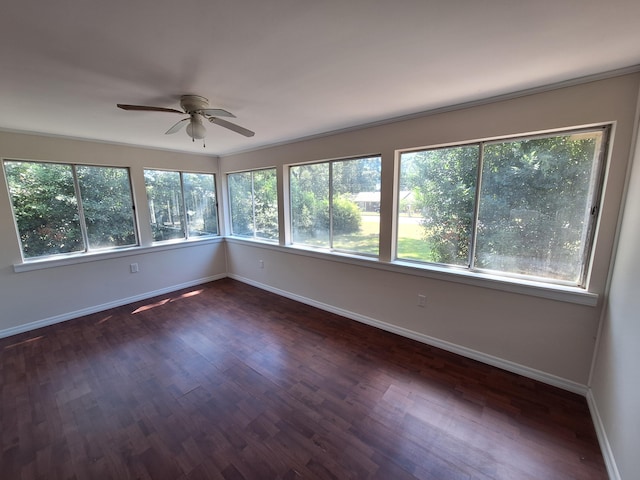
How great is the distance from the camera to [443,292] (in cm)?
251

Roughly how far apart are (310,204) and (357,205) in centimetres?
80

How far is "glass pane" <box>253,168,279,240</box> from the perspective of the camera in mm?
4070

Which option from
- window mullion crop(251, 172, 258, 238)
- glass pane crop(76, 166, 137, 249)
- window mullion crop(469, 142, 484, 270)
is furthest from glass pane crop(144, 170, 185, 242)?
window mullion crop(469, 142, 484, 270)

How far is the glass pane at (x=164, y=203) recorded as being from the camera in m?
3.98

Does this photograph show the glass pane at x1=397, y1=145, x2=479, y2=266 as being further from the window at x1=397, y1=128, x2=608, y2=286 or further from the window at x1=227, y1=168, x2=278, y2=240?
the window at x1=227, y1=168, x2=278, y2=240

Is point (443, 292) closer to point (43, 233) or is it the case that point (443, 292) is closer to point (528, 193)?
point (528, 193)

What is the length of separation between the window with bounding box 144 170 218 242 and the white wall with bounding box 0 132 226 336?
0.15 m

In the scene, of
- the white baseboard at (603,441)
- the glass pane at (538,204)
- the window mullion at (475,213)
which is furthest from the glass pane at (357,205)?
the white baseboard at (603,441)

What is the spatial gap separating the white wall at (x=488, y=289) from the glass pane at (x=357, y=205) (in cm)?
15

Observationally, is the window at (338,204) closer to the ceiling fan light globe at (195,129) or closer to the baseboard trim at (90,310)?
the ceiling fan light globe at (195,129)

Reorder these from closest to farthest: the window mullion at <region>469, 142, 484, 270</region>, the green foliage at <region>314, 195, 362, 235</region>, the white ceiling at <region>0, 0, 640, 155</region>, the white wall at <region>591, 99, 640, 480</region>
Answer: the white ceiling at <region>0, 0, 640, 155</region> → the white wall at <region>591, 99, 640, 480</region> → the window mullion at <region>469, 142, 484, 270</region> → the green foliage at <region>314, 195, 362, 235</region>

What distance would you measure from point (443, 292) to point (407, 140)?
1.58 meters

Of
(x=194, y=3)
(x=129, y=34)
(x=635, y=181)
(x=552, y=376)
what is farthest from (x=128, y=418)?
(x=635, y=181)

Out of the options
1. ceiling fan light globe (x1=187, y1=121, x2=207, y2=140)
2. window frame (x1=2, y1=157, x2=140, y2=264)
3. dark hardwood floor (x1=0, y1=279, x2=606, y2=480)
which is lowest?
dark hardwood floor (x1=0, y1=279, x2=606, y2=480)
